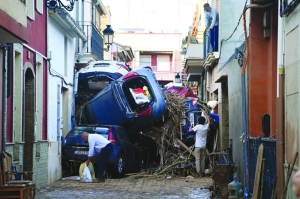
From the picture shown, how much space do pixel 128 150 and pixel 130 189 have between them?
184 inches

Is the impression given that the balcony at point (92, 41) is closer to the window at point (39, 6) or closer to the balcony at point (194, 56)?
the balcony at point (194, 56)

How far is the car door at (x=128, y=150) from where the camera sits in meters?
21.2

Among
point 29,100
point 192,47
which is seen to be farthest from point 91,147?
point 192,47

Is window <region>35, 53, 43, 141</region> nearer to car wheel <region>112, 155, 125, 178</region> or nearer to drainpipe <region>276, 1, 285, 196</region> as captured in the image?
car wheel <region>112, 155, 125, 178</region>

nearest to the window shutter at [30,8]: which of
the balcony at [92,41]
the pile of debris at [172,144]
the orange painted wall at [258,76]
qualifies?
the orange painted wall at [258,76]

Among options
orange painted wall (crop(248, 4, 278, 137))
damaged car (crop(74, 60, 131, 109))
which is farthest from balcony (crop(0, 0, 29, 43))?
damaged car (crop(74, 60, 131, 109))

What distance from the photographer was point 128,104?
23.1 meters

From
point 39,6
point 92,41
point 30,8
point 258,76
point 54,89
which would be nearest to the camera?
point 258,76

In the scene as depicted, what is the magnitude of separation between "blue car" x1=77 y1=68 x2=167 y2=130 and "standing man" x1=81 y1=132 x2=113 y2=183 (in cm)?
356

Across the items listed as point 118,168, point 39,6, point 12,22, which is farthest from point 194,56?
point 12,22

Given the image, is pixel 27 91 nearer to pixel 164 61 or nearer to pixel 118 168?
pixel 118 168

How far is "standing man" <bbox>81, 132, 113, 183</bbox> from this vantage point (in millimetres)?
19094

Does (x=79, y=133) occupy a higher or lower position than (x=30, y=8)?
lower

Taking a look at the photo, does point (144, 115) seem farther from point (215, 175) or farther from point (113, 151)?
point (215, 175)
